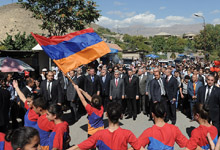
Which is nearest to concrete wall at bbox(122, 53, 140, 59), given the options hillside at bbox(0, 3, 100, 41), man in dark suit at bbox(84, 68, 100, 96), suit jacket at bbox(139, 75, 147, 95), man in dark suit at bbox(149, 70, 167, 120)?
suit jacket at bbox(139, 75, 147, 95)

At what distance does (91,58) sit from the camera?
5227 mm

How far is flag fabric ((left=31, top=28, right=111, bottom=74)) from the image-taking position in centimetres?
493

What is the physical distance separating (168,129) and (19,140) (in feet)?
5.96

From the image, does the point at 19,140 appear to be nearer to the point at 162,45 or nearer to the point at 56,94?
the point at 56,94

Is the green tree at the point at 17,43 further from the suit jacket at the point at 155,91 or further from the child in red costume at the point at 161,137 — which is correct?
the child in red costume at the point at 161,137

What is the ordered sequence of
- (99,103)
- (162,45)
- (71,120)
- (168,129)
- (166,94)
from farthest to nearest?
(162,45) < (71,120) < (166,94) < (99,103) < (168,129)

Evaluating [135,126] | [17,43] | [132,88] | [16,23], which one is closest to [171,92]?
[132,88]

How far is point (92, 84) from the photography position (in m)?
8.81

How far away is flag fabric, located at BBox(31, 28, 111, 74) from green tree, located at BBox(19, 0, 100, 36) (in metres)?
13.5

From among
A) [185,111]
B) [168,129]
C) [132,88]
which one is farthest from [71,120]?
[168,129]

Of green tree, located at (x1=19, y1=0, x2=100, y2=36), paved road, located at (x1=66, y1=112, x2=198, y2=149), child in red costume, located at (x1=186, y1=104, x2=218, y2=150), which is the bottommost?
paved road, located at (x1=66, y1=112, x2=198, y2=149)

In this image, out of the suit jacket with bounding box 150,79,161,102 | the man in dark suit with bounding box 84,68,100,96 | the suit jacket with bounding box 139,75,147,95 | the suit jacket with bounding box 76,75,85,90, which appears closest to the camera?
the suit jacket with bounding box 150,79,161,102

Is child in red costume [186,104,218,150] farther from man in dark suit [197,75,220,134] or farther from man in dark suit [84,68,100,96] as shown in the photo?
man in dark suit [84,68,100,96]

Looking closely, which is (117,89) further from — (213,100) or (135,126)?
(213,100)
